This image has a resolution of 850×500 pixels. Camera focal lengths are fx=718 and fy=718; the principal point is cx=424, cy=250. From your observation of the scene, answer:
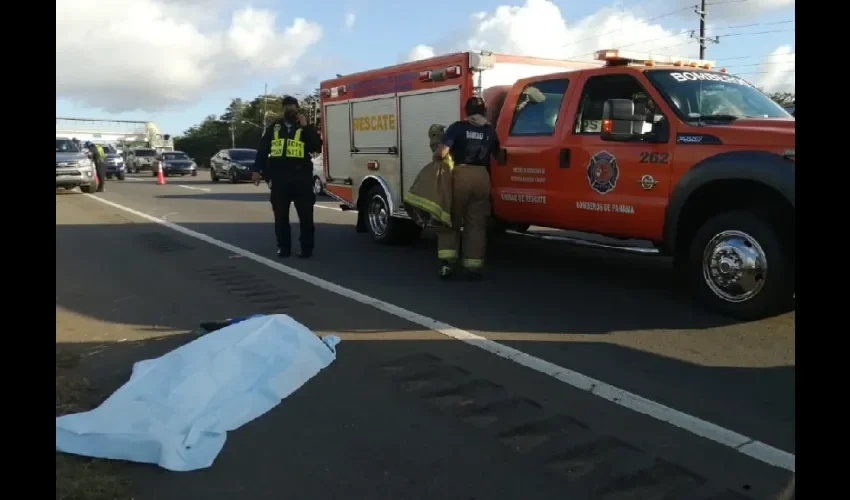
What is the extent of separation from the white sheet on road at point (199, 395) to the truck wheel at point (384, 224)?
4.64m

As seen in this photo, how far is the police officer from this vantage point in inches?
348

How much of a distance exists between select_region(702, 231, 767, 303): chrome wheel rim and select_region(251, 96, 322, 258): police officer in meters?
5.02

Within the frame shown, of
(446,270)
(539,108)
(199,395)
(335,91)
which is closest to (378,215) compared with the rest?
(335,91)

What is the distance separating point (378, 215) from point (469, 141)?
10.4 ft

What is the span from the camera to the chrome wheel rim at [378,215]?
9.89m

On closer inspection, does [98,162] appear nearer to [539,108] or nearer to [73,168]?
[73,168]

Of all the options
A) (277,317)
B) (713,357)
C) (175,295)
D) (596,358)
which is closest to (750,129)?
(713,357)

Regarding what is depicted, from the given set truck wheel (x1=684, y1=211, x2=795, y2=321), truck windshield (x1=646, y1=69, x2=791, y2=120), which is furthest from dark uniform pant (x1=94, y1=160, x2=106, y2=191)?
truck wheel (x1=684, y1=211, x2=795, y2=321)

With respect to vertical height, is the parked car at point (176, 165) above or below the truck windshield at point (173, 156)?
below

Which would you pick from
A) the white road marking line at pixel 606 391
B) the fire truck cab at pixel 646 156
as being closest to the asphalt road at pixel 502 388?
the white road marking line at pixel 606 391

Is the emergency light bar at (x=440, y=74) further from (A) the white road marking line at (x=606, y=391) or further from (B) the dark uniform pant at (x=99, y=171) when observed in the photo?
(B) the dark uniform pant at (x=99, y=171)

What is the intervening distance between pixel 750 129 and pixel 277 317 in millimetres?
3821

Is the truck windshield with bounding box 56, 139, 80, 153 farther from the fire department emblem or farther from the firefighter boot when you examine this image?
the fire department emblem

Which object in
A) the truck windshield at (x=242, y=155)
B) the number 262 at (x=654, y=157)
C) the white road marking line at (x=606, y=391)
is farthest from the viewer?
the truck windshield at (x=242, y=155)
